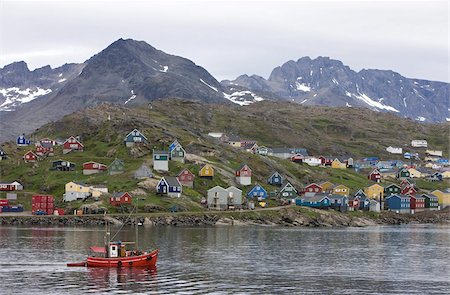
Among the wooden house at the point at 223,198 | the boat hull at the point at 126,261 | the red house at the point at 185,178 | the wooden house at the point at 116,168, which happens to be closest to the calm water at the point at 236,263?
the boat hull at the point at 126,261

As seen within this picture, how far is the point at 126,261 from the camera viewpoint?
94.2 m

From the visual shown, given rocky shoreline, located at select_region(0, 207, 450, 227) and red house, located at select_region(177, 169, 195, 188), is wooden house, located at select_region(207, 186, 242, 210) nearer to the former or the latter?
rocky shoreline, located at select_region(0, 207, 450, 227)

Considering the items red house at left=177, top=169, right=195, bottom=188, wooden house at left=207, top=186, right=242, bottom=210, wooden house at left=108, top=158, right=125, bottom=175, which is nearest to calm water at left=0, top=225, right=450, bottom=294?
wooden house at left=207, top=186, right=242, bottom=210

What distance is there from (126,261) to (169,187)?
8826cm

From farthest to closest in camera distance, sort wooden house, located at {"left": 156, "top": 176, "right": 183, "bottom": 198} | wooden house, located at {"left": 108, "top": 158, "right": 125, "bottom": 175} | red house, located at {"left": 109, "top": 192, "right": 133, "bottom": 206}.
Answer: wooden house, located at {"left": 108, "top": 158, "right": 125, "bottom": 175}, wooden house, located at {"left": 156, "top": 176, "right": 183, "bottom": 198}, red house, located at {"left": 109, "top": 192, "right": 133, "bottom": 206}

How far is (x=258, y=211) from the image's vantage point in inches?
7200

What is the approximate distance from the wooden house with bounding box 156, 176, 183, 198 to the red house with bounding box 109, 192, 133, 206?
11554 millimetres

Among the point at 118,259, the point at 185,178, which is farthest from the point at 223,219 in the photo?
Answer: the point at 118,259

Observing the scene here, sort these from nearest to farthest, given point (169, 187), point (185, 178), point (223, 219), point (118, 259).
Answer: point (118, 259) → point (223, 219) → point (169, 187) → point (185, 178)

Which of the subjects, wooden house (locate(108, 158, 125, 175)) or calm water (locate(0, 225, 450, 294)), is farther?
wooden house (locate(108, 158, 125, 175))

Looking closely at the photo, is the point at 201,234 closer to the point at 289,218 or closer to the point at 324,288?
the point at 289,218

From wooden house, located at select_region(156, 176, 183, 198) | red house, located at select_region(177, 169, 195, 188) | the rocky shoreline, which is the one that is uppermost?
red house, located at select_region(177, 169, 195, 188)

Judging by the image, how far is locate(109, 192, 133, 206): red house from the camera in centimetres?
17112

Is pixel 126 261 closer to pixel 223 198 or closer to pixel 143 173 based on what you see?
pixel 223 198
